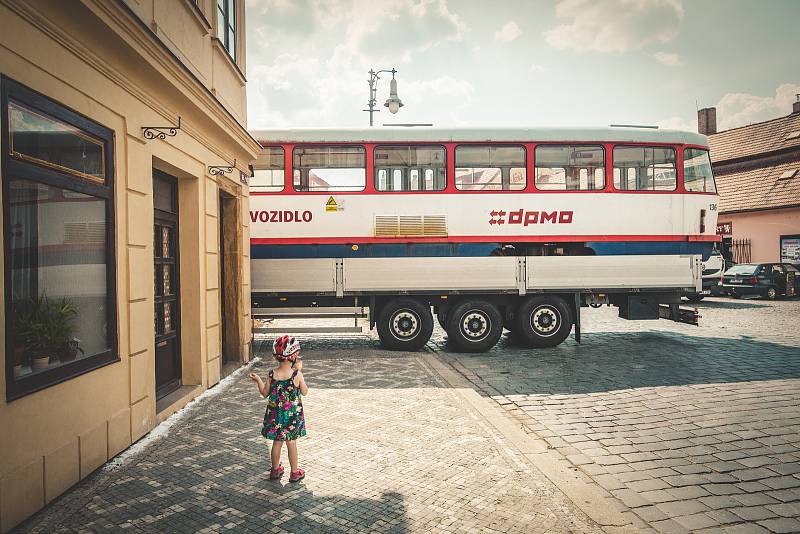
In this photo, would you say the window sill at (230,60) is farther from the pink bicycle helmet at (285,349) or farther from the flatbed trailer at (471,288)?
the pink bicycle helmet at (285,349)

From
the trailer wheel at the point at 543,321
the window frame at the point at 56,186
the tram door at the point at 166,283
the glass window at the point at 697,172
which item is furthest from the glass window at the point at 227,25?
the glass window at the point at 697,172

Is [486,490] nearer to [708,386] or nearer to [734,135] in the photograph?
[708,386]

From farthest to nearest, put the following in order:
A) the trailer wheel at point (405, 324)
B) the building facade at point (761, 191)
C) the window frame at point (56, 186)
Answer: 1. the building facade at point (761, 191)
2. the trailer wheel at point (405, 324)
3. the window frame at point (56, 186)

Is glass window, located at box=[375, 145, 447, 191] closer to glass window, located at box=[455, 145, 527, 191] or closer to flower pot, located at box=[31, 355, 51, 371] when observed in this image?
glass window, located at box=[455, 145, 527, 191]

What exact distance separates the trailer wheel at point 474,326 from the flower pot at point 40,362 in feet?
23.9

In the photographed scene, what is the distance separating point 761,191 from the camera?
2842 centimetres

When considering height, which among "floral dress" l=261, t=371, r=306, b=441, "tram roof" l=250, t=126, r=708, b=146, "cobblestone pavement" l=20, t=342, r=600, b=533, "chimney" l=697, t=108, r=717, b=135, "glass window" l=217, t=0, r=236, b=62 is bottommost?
"cobblestone pavement" l=20, t=342, r=600, b=533

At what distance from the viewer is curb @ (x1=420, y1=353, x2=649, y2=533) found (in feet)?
12.3

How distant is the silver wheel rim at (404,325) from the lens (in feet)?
34.1

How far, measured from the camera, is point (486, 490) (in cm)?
411

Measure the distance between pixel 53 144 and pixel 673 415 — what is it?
258 inches

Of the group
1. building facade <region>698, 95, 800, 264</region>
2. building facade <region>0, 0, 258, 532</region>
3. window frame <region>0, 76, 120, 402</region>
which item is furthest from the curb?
building facade <region>698, 95, 800, 264</region>

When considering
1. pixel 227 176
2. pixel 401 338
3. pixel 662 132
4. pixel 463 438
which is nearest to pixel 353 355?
pixel 401 338

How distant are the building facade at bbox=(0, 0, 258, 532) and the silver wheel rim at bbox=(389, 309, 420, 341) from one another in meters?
3.91
